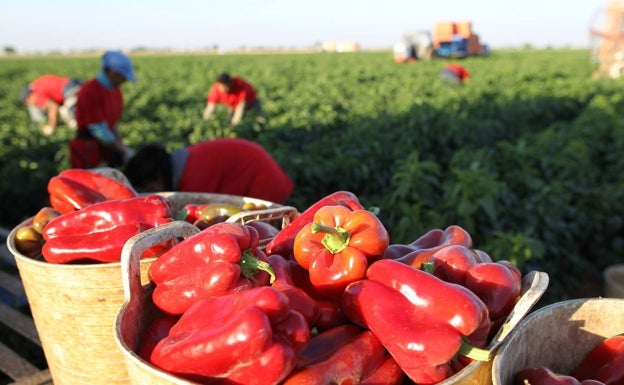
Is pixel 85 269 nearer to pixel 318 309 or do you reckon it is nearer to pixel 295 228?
pixel 295 228

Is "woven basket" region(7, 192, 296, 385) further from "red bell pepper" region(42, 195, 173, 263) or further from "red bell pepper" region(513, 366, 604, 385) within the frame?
"red bell pepper" region(513, 366, 604, 385)

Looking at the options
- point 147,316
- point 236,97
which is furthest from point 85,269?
point 236,97

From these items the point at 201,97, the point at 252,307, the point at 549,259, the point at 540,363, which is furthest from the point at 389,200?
the point at 201,97

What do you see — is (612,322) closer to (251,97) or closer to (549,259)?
(549,259)

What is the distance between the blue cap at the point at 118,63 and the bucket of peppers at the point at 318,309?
5537 mm

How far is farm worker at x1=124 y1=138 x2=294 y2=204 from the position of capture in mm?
4336

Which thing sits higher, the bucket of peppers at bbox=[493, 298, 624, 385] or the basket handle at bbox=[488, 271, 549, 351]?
the basket handle at bbox=[488, 271, 549, 351]

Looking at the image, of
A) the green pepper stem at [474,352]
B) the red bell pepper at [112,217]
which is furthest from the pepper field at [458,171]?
the green pepper stem at [474,352]

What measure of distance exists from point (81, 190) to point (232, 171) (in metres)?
1.99

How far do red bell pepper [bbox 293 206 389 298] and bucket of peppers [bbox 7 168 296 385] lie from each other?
51cm

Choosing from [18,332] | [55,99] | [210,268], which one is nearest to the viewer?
[210,268]

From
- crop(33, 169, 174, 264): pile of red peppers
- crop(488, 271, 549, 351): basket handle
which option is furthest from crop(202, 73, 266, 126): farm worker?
crop(488, 271, 549, 351): basket handle

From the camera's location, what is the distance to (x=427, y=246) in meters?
2.31

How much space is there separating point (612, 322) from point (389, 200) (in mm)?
3743
